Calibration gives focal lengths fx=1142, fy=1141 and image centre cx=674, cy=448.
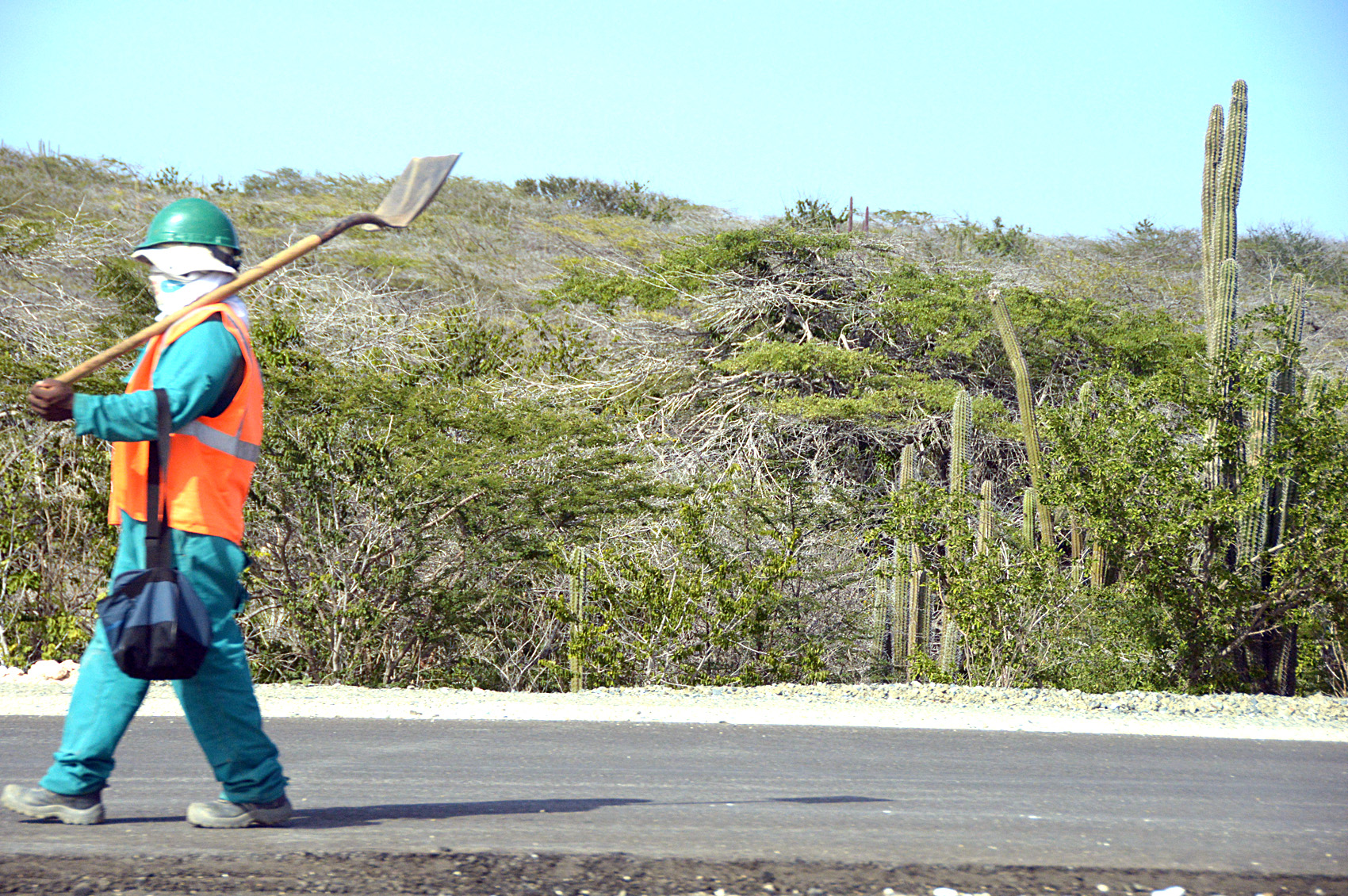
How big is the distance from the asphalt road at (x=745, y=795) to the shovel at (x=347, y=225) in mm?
1493

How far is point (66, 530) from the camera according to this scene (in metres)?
11.2

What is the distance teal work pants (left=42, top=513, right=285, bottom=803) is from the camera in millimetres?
3564

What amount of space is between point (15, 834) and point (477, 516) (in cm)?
885

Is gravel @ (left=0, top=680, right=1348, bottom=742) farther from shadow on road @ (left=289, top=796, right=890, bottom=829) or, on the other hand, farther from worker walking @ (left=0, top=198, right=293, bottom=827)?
worker walking @ (left=0, top=198, right=293, bottom=827)

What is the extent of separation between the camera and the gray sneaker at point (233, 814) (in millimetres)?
3658

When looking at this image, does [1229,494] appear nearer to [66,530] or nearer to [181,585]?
[181,585]

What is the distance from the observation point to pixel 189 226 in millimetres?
3777

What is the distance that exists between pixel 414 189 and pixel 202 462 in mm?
1152

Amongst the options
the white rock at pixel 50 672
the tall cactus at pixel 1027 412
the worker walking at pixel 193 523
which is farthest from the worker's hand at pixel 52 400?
Result: the tall cactus at pixel 1027 412

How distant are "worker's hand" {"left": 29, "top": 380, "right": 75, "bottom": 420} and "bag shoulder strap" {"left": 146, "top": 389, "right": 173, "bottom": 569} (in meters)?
0.25

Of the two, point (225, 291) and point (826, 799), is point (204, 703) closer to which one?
point (225, 291)

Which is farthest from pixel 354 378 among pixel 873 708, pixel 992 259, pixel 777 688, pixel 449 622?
pixel 992 259

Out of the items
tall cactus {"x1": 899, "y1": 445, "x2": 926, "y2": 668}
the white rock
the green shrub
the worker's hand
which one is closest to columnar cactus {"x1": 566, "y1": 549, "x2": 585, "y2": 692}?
tall cactus {"x1": 899, "y1": 445, "x2": 926, "y2": 668}

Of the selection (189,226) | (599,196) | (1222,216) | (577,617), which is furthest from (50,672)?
(599,196)
